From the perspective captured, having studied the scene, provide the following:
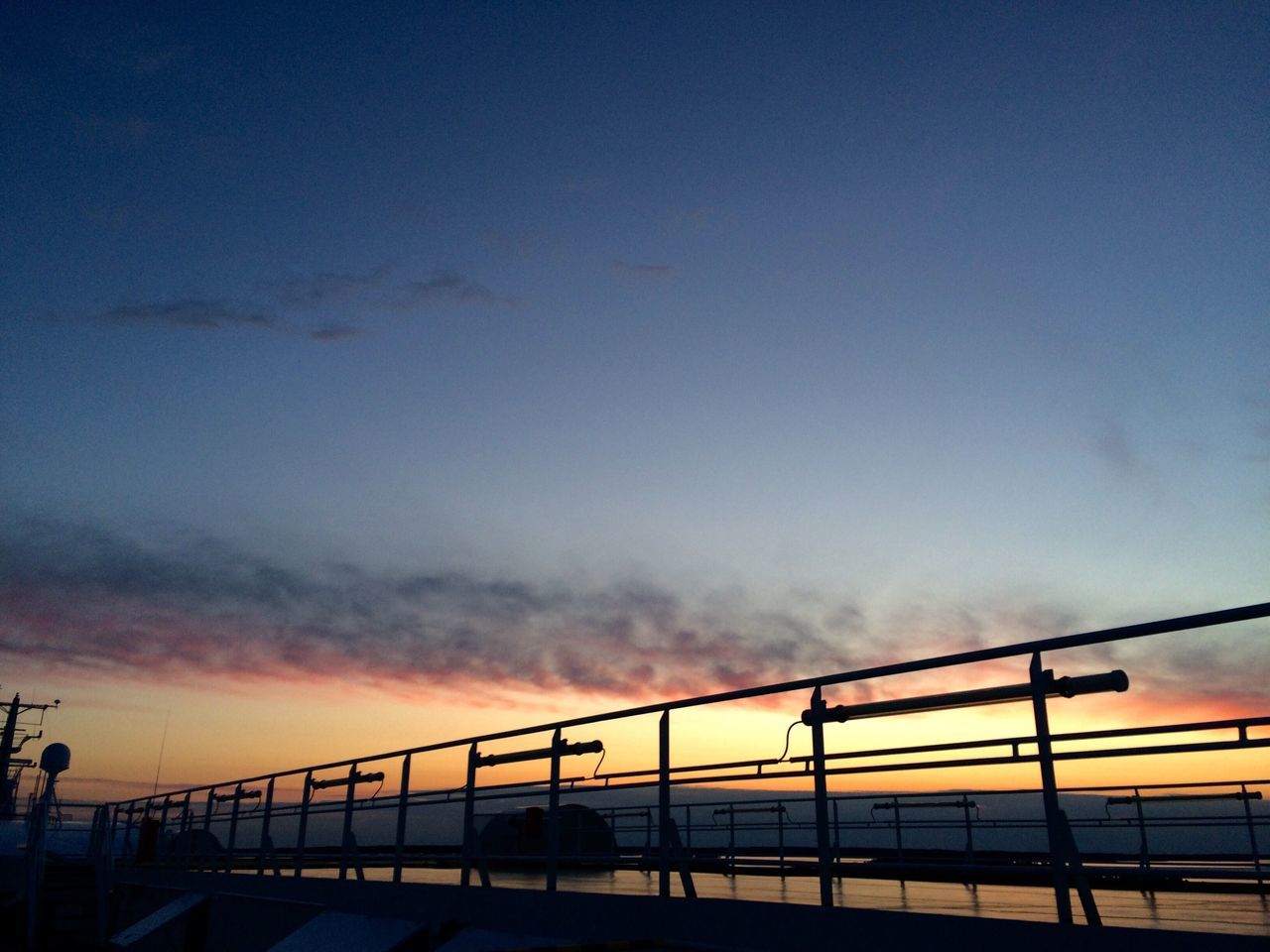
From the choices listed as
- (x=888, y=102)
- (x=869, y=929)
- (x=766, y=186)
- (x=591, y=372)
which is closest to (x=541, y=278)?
(x=591, y=372)

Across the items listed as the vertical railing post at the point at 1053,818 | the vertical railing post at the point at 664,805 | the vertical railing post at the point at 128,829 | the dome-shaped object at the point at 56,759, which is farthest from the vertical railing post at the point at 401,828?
the dome-shaped object at the point at 56,759

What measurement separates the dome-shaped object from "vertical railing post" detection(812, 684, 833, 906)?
75.4 feet

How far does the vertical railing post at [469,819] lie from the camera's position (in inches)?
305

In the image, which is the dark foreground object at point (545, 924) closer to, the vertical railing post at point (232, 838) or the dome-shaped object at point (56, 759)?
the vertical railing post at point (232, 838)

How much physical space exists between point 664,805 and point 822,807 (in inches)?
51.3

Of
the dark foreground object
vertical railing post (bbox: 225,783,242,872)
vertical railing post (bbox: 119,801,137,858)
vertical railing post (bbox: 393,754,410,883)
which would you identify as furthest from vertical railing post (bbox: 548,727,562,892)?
vertical railing post (bbox: 119,801,137,858)

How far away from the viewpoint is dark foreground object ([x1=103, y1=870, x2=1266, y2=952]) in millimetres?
4121

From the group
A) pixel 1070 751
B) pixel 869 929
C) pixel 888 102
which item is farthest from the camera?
pixel 888 102

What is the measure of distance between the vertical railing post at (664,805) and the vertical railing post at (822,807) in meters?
1.21

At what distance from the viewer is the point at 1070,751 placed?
12.8ft

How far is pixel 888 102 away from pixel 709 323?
3447 mm

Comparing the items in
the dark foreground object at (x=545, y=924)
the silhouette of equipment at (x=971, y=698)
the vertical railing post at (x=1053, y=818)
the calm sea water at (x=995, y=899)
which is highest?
the silhouette of equipment at (x=971, y=698)

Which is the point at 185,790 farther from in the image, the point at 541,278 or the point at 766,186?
the point at 766,186

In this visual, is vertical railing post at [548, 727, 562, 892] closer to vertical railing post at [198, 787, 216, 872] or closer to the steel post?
the steel post
